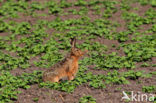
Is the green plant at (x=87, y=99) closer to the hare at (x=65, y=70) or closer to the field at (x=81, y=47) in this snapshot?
the field at (x=81, y=47)

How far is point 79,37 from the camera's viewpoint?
537 inches

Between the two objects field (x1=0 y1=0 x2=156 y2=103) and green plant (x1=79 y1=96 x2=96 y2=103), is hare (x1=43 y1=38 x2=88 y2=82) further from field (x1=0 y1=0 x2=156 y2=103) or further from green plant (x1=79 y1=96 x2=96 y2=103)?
green plant (x1=79 y1=96 x2=96 y2=103)

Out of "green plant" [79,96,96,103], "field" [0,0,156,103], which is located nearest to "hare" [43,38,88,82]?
"field" [0,0,156,103]

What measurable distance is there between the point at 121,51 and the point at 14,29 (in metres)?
4.37

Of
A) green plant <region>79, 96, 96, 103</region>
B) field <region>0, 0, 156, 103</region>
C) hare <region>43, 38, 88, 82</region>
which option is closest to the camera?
green plant <region>79, 96, 96, 103</region>

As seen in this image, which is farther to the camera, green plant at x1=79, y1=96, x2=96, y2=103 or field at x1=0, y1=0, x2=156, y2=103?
field at x1=0, y1=0, x2=156, y2=103

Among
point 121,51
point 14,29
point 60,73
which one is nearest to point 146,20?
point 121,51

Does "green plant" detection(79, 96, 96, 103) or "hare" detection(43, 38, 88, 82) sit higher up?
"hare" detection(43, 38, 88, 82)

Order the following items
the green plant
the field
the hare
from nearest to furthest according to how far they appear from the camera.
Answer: the green plant
the field
the hare

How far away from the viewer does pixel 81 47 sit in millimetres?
12883

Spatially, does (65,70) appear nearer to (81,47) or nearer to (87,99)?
(87,99)

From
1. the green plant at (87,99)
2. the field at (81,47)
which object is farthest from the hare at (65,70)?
the green plant at (87,99)

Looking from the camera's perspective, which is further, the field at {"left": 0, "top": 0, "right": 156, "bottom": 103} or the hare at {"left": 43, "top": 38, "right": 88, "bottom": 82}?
the hare at {"left": 43, "top": 38, "right": 88, "bottom": 82}

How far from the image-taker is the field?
955 centimetres
